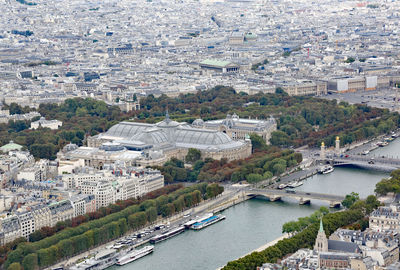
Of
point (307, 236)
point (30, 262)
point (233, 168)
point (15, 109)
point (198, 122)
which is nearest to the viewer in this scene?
point (30, 262)

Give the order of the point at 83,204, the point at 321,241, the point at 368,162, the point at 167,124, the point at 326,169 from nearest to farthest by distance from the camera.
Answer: the point at 321,241, the point at 83,204, the point at 326,169, the point at 368,162, the point at 167,124

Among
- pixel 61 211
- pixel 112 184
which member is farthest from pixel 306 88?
pixel 61 211

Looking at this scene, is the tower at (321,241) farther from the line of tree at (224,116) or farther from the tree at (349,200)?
the line of tree at (224,116)

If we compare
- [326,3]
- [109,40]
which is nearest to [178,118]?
[109,40]

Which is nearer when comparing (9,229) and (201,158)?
(9,229)

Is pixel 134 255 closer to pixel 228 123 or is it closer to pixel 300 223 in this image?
pixel 300 223

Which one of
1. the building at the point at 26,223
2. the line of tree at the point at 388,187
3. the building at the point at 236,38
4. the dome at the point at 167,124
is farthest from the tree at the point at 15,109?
the building at the point at 236,38
